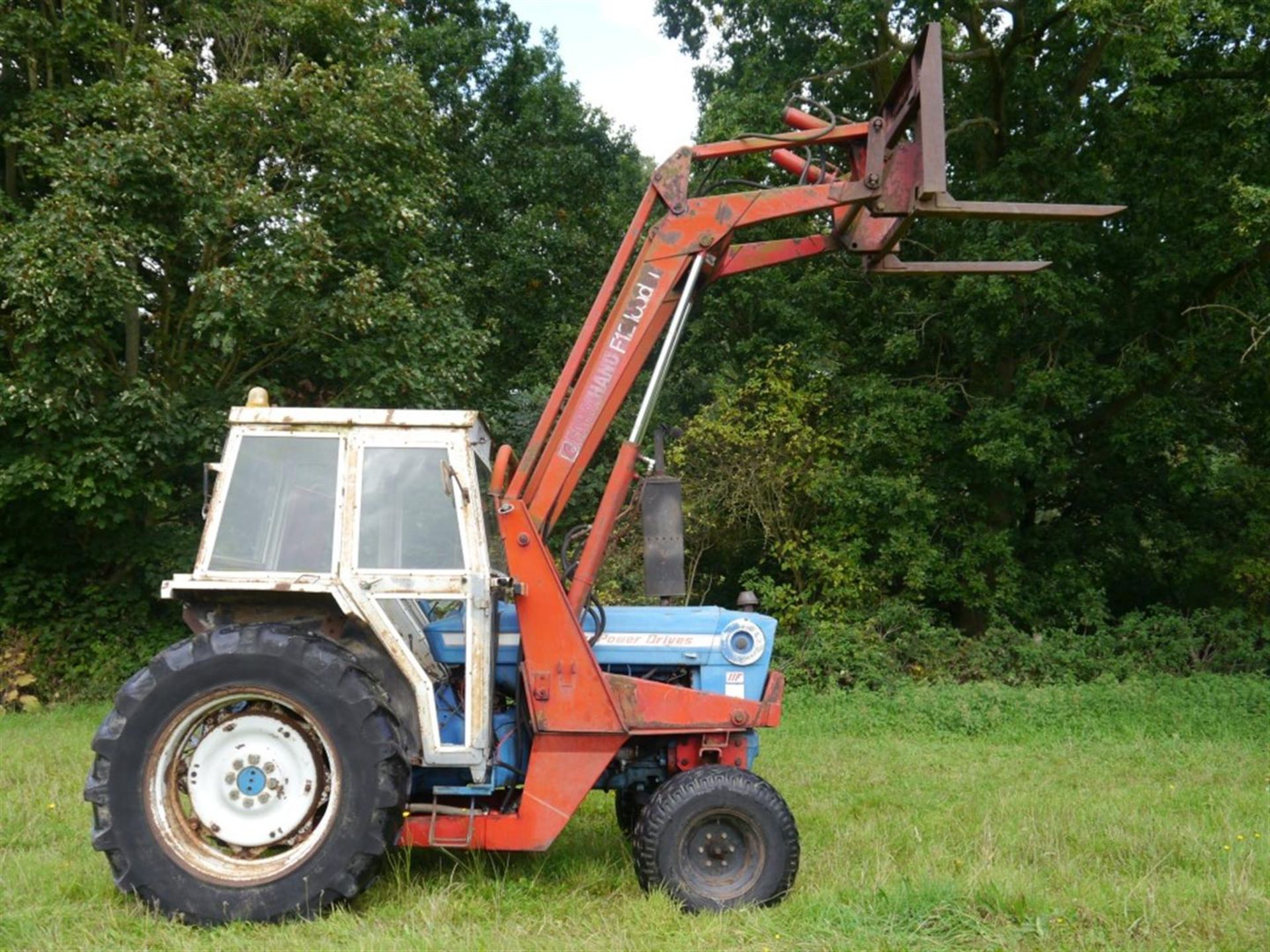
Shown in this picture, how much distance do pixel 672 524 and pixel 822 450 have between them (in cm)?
882

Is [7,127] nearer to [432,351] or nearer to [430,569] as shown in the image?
[432,351]

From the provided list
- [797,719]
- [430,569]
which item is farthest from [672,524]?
[797,719]

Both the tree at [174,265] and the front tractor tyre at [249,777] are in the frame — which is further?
the tree at [174,265]

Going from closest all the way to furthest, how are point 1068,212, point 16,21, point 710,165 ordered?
1. point 1068,212
2. point 710,165
3. point 16,21

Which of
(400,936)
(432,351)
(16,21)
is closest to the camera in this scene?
(400,936)

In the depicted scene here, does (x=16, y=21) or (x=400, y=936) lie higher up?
(x=16, y=21)

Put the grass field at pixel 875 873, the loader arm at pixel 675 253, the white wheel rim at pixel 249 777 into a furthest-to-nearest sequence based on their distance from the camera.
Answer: the loader arm at pixel 675 253 → the white wheel rim at pixel 249 777 → the grass field at pixel 875 873

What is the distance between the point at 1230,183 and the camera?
1016 cm

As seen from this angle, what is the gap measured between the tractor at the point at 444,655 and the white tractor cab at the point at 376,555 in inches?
0.4

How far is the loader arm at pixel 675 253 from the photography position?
4988mm

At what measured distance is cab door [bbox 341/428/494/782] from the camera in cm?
479

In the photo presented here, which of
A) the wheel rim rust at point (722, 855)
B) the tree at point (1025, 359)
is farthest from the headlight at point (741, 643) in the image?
the tree at point (1025, 359)

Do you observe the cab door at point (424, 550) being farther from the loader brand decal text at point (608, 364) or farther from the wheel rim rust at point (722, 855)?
the wheel rim rust at point (722, 855)

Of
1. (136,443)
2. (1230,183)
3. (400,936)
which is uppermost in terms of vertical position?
(1230,183)
